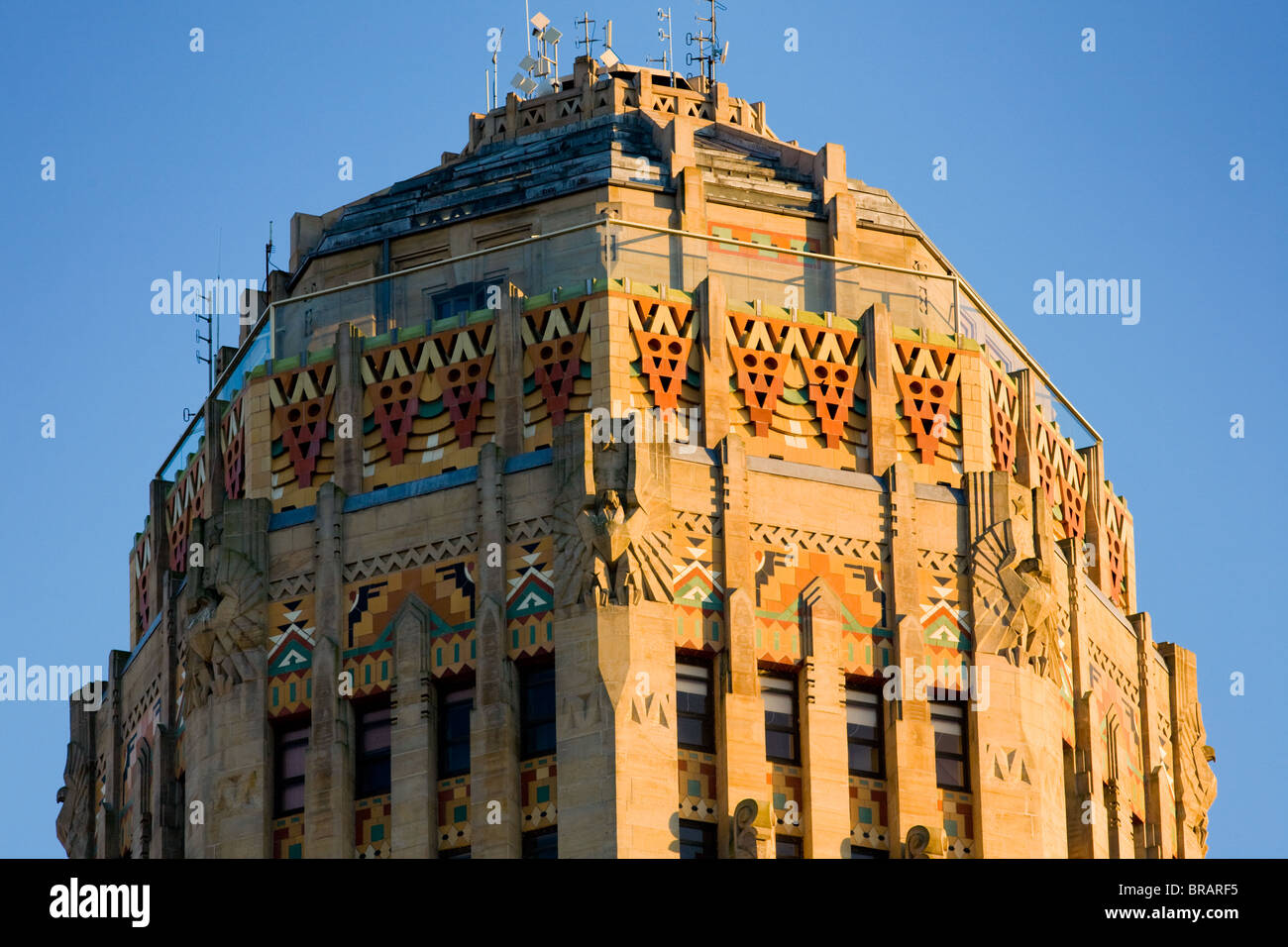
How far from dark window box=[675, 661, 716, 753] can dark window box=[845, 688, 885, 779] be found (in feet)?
8.20

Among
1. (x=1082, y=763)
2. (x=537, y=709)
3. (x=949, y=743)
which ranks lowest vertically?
(x=1082, y=763)

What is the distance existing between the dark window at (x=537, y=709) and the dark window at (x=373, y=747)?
257 cm

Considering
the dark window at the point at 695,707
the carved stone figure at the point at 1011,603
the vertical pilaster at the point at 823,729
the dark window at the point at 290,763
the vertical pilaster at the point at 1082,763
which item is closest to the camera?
the vertical pilaster at the point at 823,729

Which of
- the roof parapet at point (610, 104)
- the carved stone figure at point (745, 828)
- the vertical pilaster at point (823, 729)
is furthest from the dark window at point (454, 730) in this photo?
the roof parapet at point (610, 104)

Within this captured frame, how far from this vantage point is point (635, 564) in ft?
226

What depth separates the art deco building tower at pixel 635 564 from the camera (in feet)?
225

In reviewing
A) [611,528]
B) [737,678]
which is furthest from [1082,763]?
[611,528]

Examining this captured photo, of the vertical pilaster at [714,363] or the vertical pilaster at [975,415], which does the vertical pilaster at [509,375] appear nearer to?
the vertical pilaster at [714,363]

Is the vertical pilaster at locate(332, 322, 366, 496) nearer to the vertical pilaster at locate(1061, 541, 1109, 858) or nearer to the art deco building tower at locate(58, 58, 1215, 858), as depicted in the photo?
the art deco building tower at locate(58, 58, 1215, 858)

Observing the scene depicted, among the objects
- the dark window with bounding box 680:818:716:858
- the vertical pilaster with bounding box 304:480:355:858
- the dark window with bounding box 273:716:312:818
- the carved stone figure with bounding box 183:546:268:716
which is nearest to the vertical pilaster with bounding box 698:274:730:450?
the vertical pilaster with bounding box 304:480:355:858

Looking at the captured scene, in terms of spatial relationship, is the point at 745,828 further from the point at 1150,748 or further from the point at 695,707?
the point at 1150,748

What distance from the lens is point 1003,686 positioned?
70438 millimetres

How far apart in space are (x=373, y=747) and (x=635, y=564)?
565 centimetres

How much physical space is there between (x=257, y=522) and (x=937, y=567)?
1203 centimetres
